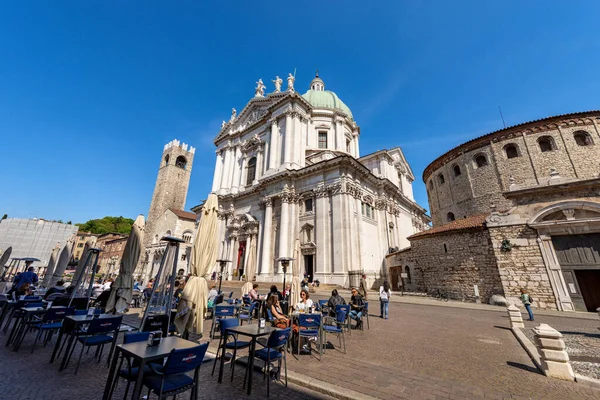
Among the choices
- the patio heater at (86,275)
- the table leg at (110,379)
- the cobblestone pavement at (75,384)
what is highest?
the patio heater at (86,275)

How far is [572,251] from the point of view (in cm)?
1252

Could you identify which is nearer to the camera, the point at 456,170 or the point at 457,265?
the point at 457,265

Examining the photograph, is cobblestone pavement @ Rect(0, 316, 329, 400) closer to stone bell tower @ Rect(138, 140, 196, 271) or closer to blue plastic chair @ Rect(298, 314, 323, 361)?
blue plastic chair @ Rect(298, 314, 323, 361)

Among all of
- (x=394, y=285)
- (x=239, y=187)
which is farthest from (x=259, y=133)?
(x=394, y=285)

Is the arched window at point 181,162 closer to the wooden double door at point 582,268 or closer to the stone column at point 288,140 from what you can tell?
the stone column at point 288,140

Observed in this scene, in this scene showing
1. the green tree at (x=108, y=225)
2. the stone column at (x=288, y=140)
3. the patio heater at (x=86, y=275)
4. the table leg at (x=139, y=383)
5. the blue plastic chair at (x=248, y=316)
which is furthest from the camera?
the green tree at (x=108, y=225)

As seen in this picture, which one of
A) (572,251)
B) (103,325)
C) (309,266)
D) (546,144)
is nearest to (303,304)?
(103,325)

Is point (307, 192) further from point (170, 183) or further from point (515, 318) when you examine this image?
point (170, 183)

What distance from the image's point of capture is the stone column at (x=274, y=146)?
28531mm

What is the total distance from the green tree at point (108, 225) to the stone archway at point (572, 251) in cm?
9079

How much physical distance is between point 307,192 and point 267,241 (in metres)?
6.70

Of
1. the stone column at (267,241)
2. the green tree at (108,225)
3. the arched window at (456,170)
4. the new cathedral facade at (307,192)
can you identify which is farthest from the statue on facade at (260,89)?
the green tree at (108,225)

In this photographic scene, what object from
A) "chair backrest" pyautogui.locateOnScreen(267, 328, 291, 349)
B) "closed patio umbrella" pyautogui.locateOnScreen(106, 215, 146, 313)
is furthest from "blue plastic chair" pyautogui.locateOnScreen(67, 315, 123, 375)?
"closed patio umbrella" pyautogui.locateOnScreen(106, 215, 146, 313)

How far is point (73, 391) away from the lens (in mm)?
3854
